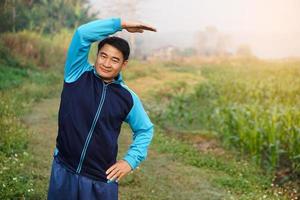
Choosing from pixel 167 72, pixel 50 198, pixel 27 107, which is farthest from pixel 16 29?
pixel 50 198

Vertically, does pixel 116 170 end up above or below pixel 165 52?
above

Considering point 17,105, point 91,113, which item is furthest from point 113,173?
point 17,105

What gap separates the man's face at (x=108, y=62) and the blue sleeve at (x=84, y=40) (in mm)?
65

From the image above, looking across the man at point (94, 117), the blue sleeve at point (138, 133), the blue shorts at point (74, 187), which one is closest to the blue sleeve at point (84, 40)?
the man at point (94, 117)

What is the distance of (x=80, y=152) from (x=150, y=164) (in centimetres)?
319

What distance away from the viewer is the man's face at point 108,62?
2377mm

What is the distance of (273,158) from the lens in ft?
18.9

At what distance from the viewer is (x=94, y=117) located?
2330mm

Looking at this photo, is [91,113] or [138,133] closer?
[91,113]

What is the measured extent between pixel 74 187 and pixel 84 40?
67 cm

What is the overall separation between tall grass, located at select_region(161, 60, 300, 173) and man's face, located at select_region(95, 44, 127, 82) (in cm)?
345

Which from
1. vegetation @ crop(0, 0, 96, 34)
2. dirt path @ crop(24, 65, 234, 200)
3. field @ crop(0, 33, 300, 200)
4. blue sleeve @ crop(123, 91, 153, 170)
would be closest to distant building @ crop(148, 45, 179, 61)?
field @ crop(0, 33, 300, 200)

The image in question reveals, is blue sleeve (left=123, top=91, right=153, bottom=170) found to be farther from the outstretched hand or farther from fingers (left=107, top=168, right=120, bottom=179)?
the outstretched hand

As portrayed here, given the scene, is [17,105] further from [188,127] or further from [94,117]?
[94,117]
